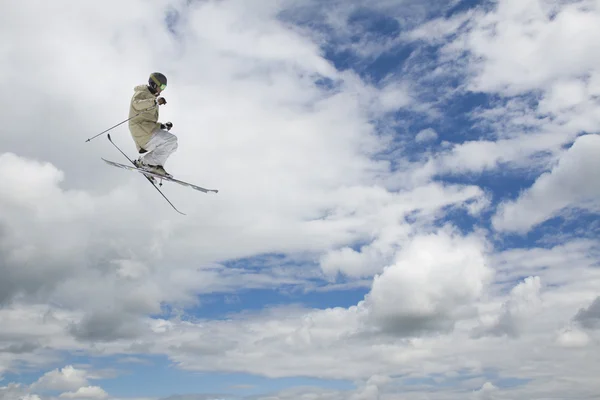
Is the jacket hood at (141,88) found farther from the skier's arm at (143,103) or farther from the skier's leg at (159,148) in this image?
the skier's leg at (159,148)

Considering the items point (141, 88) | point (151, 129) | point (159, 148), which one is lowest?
point (159, 148)

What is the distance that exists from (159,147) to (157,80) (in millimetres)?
4313

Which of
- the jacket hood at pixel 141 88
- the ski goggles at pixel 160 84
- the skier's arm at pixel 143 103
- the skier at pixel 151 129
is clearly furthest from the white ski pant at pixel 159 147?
the ski goggles at pixel 160 84

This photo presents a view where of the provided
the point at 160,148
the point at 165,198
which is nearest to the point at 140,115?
the point at 160,148

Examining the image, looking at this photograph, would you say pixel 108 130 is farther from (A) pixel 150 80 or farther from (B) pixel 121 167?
(A) pixel 150 80

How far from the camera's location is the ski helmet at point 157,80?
89.9 ft

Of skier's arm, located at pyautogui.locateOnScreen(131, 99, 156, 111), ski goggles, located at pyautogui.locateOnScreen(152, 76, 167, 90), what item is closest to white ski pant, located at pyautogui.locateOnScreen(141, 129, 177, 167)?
skier's arm, located at pyautogui.locateOnScreen(131, 99, 156, 111)

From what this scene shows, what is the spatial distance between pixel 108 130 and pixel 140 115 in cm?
261

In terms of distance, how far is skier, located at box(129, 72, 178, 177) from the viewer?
92.0ft

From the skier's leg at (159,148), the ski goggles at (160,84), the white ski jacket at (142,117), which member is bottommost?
the skier's leg at (159,148)

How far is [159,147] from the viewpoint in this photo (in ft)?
100

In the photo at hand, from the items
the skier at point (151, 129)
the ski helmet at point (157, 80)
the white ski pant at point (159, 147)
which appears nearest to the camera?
the ski helmet at point (157, 80)

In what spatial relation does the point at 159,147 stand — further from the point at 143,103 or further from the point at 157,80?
the point at 157,80

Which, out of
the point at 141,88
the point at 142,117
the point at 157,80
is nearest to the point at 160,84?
the point at 157,80
